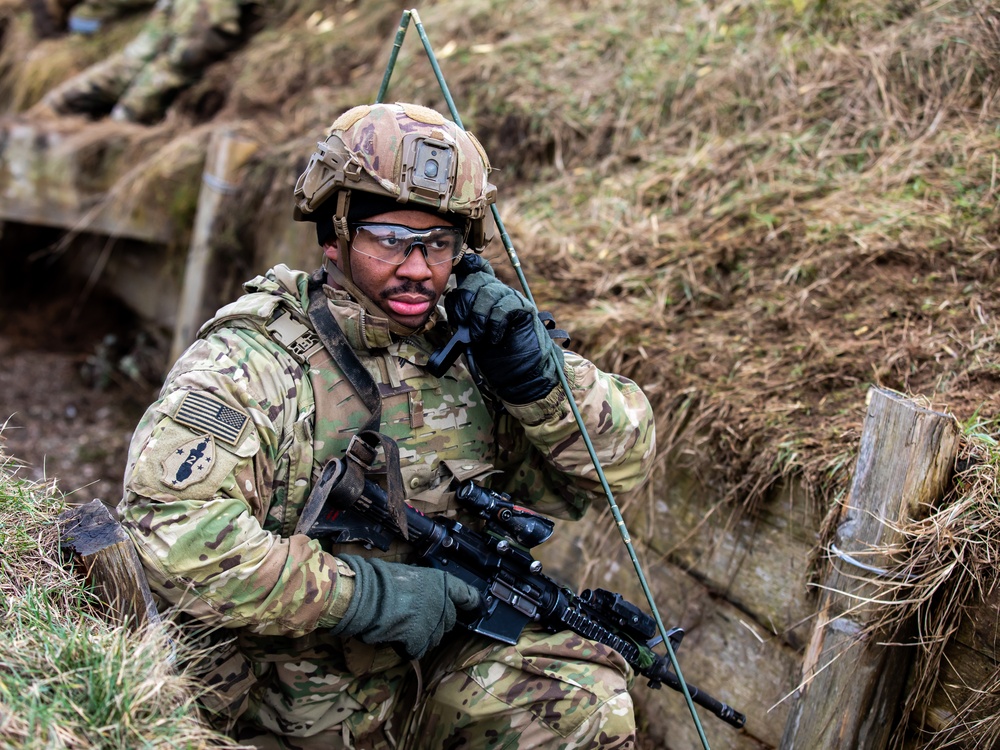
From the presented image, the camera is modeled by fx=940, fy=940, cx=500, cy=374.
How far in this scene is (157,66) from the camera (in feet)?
29.7

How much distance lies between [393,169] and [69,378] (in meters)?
6.72

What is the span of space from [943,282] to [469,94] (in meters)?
3.80

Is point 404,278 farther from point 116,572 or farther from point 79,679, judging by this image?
point 79,679

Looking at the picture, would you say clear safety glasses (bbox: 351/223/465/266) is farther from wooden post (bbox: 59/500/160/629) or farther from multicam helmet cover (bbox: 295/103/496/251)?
wooden post (bbox: 59/500/160/629)

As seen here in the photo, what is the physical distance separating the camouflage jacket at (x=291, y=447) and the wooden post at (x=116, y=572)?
5 cm

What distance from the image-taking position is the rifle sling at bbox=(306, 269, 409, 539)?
2799 millimetres

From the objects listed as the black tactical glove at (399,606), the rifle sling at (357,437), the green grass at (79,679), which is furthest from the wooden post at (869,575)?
the green grass at (79,679)

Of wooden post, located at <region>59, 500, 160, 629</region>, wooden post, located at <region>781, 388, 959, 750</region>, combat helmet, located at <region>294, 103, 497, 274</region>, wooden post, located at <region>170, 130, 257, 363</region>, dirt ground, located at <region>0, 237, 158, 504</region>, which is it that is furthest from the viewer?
wooden post, located at <region>170, 130, 257, 363</region>

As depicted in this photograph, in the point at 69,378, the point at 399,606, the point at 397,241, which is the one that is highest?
the point at 397,241

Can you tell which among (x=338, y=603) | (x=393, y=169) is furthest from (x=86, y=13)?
(x=338, y=603)

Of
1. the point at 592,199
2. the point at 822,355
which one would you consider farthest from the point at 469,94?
the point at 822,355

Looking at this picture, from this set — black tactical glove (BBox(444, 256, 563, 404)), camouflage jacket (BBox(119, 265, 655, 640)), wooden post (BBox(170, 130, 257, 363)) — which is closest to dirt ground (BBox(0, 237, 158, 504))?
wooden post (BBox(170, 130, 257, 363))

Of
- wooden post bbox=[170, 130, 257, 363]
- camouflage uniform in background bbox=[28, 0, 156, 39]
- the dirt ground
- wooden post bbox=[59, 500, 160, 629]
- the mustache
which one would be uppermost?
the mustache

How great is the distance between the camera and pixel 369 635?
9.07ft
